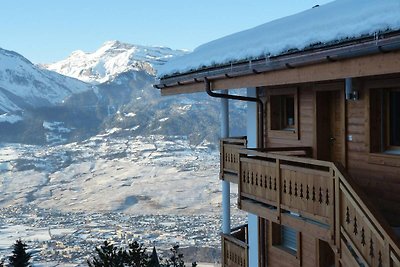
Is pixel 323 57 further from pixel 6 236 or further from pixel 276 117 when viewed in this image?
pixel 6 236

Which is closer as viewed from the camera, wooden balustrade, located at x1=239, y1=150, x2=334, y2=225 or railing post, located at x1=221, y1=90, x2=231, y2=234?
wooden balustrade, located at x1=239, y1=150, x2=334, y2=225

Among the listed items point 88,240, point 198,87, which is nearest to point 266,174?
point 198,87

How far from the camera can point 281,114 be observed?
11.4 metres

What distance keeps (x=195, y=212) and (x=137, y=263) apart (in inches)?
7072

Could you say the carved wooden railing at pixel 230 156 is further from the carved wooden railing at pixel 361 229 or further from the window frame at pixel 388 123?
the carved wooden railing at pixel 361 229

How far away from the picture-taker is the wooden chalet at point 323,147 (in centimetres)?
612

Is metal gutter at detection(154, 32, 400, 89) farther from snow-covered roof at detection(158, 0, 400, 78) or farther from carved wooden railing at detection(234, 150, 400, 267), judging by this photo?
carved wooden railing at detection(234, 150, 400, 267)

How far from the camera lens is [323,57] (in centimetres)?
700

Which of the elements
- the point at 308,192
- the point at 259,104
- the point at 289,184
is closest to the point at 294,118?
the point at 259,104

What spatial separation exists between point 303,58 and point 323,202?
1.92 m

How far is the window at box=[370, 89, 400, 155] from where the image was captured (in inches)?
312

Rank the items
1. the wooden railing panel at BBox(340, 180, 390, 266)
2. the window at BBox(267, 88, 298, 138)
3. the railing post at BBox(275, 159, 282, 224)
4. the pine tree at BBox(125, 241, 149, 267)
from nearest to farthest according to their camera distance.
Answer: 1. the wooden railing panel at BBox(340, 180, 390, 266)
2. the railing post at BBox(275, 159, 282, 224)
3. the window at BBox(267, 88, 298, 138)
4. the pine tree at BBox(125, 241, 149, 267)

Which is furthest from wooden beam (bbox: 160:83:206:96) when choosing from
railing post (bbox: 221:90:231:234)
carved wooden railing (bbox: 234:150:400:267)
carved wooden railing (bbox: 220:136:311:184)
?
carved wooden railing (bbox: 234:150:400:267)

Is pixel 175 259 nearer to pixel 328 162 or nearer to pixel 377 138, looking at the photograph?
pixel 377 138
